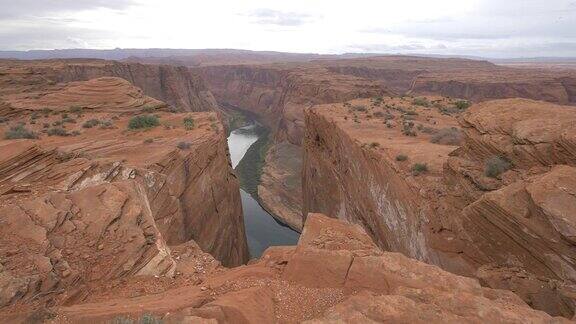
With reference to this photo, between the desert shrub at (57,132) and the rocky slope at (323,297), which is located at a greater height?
the desert shrub at (57,132)

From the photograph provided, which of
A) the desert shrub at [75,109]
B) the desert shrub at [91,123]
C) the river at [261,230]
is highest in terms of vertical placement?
the desert shrub at [75,109]

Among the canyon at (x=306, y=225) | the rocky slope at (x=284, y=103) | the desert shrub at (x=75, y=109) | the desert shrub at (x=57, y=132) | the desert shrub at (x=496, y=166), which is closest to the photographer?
the canyon at (x=306, y=225)

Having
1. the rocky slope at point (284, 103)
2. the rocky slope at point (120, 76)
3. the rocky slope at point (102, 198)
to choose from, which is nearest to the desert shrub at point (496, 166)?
the rocky slope at point (102, 198)

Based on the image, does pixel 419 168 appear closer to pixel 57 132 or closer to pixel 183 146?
pixel 183 146

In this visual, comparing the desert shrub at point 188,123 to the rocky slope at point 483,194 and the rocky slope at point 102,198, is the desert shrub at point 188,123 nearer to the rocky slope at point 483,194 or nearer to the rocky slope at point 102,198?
the rocky slope at point 102,198

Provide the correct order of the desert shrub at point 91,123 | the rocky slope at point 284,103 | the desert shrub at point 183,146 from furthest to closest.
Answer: the rocky slope at point 284,103 < the desert shrub at point 91,123 < the desert shrub at point 183,146

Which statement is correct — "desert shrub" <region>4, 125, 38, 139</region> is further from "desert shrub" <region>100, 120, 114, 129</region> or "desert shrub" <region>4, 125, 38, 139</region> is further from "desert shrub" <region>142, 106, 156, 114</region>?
"desert shrub" <region>142, 106, 156, 114</region>

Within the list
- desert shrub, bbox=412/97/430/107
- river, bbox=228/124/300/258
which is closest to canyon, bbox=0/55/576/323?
river, bbox=228/124/300/258
